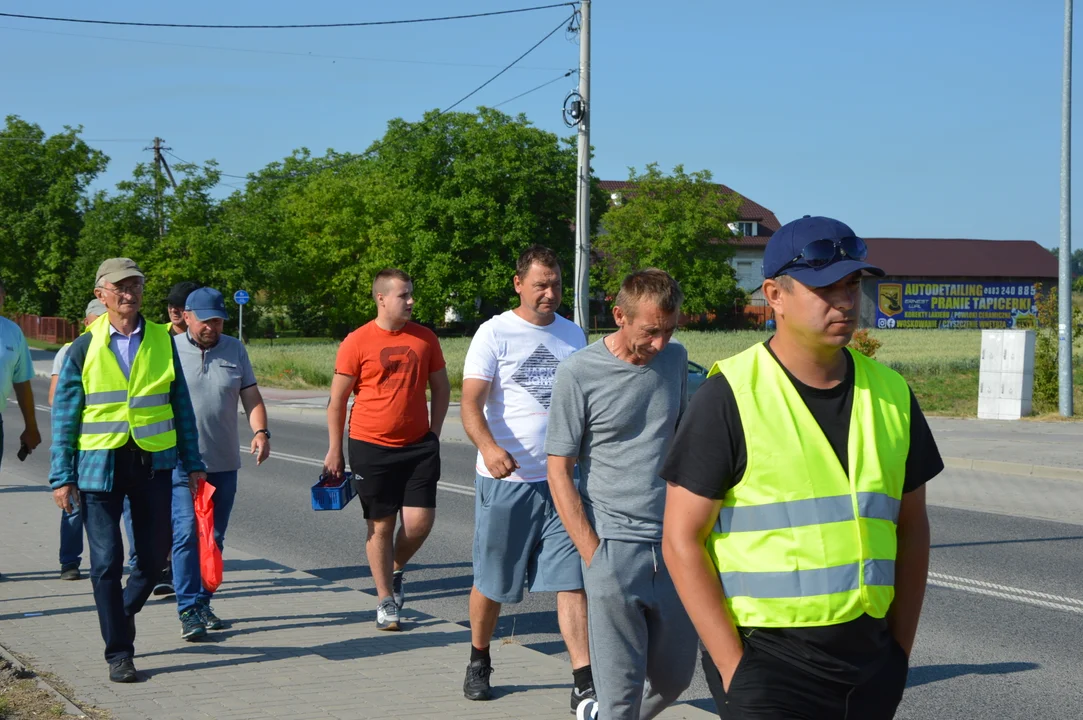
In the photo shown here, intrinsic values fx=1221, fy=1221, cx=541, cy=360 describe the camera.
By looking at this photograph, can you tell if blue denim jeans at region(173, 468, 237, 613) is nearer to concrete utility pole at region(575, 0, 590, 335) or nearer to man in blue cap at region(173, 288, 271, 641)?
man in blue cap at region(173, 288, 271, 641)

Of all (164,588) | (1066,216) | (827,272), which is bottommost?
(164,588)

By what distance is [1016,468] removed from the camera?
1468cm

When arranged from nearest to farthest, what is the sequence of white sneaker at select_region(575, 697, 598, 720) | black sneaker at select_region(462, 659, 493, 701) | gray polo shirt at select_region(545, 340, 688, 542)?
gray polo shirt at select_region(545, 340, 688, 542)
white sneaker at select_region(575, 697, 598, 720)
black sneaker at select_region(462, 659, 493, 701)

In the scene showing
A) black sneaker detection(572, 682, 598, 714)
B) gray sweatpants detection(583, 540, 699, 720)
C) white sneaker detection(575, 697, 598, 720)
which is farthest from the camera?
black sneaker detection(572, 682, 598, 714)

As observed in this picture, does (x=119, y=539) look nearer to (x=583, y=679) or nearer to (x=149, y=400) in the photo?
(x=149, y=400)

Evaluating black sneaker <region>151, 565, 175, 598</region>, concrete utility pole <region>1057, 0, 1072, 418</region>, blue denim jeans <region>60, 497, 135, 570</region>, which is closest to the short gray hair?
black sneaker <region>151, 565, 175, 598</region>

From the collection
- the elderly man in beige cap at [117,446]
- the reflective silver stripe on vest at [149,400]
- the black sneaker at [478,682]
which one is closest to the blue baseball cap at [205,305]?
the elderly man in beige cap at [117,446]

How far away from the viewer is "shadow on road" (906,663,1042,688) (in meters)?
6.02

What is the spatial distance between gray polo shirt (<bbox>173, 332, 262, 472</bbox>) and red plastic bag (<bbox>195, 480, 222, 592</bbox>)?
16.2 inches

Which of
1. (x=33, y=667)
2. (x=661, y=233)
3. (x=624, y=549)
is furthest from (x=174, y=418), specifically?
(x=661, y=233)

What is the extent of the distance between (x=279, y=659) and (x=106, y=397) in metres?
1.52

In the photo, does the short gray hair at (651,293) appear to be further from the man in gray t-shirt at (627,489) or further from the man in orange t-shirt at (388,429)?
the man in orange t-shirt at (388,429)

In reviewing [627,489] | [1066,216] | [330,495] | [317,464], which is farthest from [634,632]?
[1066,216]

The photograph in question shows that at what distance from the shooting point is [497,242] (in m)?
66.9
